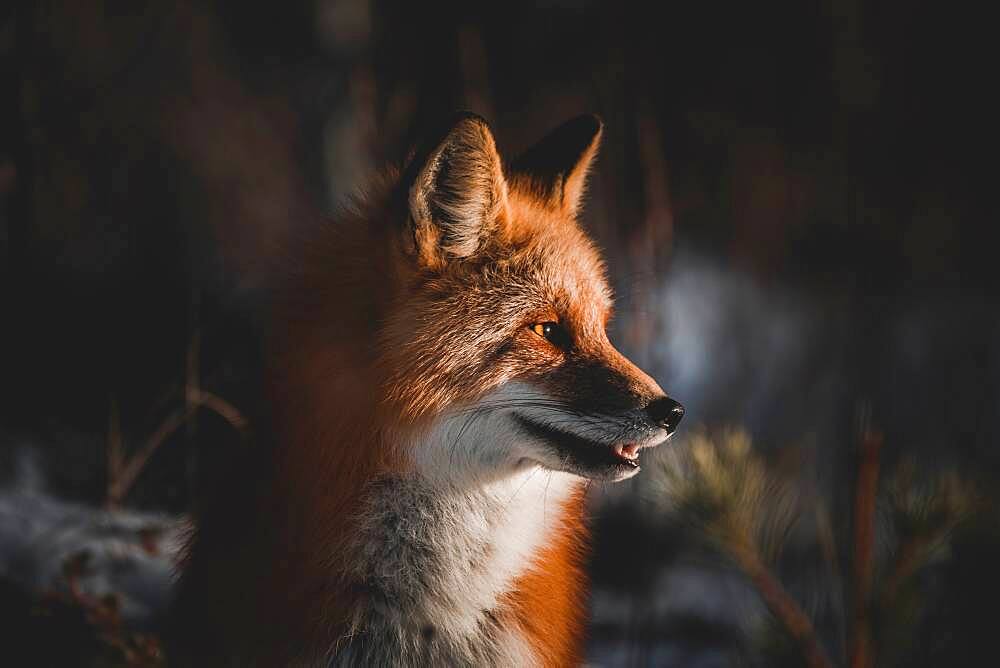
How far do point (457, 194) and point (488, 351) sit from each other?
35 centimetres

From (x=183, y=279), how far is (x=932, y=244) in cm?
631

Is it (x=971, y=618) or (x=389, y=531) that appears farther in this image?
(x=971, y=618)

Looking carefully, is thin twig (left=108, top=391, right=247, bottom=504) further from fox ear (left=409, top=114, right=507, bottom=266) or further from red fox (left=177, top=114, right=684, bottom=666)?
fox ear (left=409, top=114, right=507, bottom=266)

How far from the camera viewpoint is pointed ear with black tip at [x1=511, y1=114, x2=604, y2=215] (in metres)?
2.10

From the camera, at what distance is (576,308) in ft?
6.14

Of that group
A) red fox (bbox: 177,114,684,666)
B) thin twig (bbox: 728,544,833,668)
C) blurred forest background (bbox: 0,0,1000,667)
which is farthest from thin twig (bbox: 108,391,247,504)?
thin twig (bbox: 728,544,833,668)

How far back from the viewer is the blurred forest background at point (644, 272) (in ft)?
5.95

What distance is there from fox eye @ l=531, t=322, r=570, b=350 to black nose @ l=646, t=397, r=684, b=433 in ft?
0.84

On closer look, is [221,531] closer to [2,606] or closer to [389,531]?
[389,531]

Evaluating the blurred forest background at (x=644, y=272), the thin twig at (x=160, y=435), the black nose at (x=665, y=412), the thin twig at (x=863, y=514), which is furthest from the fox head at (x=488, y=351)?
the thin twig at (x=160, y=435)

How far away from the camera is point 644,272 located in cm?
250

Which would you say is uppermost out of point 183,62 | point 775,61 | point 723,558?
point 775,61

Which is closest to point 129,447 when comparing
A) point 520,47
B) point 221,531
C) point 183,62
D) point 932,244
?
point 221,531

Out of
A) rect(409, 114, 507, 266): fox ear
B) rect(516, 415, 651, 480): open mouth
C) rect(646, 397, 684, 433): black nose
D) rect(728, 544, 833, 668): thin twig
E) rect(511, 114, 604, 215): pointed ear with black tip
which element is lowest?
rect(728, 544, 833, 668): thin twig
